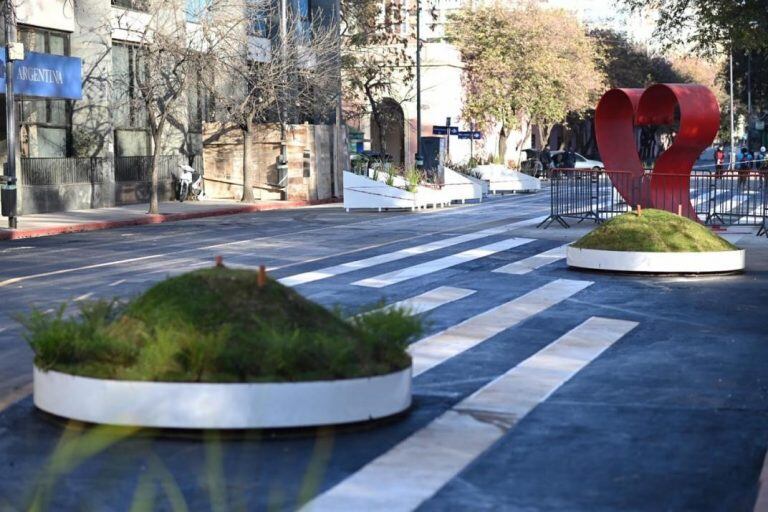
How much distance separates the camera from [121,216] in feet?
114

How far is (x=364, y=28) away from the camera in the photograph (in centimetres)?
6316

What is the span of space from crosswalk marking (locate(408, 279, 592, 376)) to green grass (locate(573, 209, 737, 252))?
Result: 1.25 meters

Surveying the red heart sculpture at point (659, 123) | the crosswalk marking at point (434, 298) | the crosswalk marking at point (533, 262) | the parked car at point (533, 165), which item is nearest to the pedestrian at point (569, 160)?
the parked car at point (533, 165)

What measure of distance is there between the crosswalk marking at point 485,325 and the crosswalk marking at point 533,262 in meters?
1.55

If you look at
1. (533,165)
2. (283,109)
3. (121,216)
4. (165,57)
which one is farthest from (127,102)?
(533,165)

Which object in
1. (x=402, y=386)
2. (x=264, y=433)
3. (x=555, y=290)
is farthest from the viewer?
(x=555, y=290)

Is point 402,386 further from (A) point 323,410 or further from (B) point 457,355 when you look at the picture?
(B) point 457,355

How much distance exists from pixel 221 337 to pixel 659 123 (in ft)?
67.7

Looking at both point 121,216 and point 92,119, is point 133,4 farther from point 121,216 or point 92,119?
point 121,216

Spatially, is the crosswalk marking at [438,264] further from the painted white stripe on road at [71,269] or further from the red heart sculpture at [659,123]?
the painted white stripe on road at [71,269]

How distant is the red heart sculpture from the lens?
26.1 m

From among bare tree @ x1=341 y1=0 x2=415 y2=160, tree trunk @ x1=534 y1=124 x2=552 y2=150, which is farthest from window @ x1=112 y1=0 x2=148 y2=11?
tree trunk @ x1=534 y1=124 x2=552 y2=150

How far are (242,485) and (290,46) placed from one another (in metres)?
38.0

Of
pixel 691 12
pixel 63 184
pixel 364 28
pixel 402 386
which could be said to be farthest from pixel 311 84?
pixel 402 386
